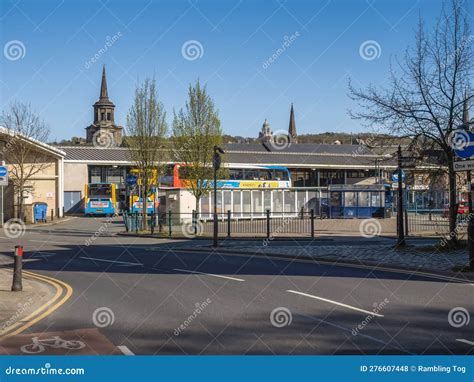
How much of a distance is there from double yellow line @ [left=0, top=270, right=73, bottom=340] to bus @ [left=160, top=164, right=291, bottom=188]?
25.5 m

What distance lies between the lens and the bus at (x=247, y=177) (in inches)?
1677

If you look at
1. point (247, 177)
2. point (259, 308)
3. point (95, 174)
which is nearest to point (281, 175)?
point (247, 177)

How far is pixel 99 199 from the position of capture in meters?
56.3

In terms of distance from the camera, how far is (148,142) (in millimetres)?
34469

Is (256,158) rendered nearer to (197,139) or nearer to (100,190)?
(100,190)

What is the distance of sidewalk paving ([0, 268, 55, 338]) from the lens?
9748 mm

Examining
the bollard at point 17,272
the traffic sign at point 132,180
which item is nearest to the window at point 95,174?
the traffic sign at point 132,180

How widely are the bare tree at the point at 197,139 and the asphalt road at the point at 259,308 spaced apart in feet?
57.0

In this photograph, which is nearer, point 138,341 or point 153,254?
point 138,341

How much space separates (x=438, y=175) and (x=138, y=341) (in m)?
14.7

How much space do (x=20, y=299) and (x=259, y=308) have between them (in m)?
4.89

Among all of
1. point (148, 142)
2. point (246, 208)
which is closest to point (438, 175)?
point (148, 142)

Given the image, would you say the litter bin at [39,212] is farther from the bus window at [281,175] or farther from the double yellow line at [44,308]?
the double yellow line at [44,308]

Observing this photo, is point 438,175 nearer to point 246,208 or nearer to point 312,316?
point 312,316
